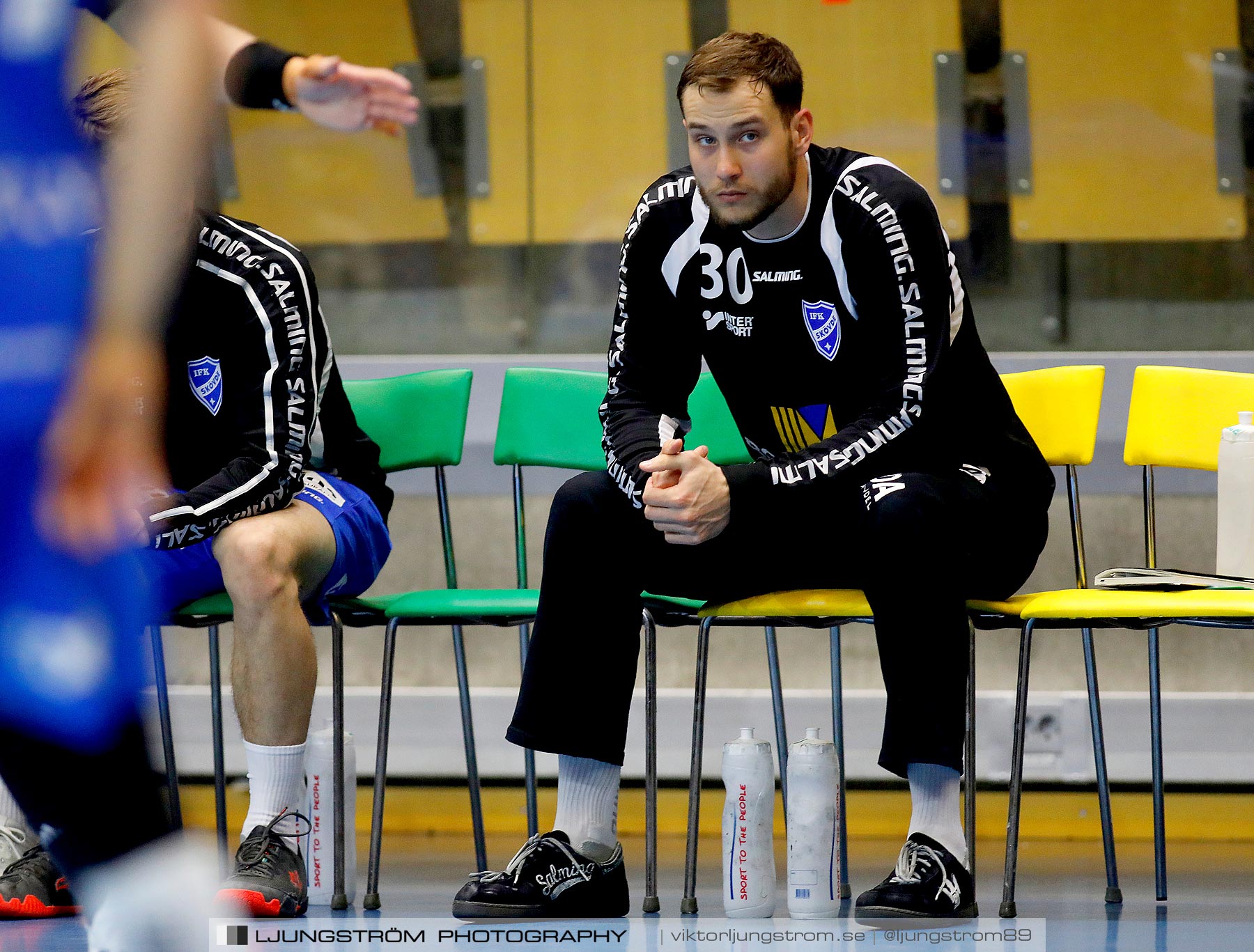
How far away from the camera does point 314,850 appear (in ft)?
8.82

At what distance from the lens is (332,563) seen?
2.74 m

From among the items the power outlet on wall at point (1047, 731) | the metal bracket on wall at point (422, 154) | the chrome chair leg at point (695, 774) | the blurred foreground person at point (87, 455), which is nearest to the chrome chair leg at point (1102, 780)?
the power outlet on wall at point (1047, 731)

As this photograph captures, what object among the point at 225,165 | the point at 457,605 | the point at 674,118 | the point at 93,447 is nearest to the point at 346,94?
the point at 93,447

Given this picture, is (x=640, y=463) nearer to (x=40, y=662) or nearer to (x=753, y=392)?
(x=753, y=392)

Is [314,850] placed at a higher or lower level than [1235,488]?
lower

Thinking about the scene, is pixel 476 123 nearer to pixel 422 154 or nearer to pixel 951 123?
pixel 422 154

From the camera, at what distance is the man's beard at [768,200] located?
101 inches

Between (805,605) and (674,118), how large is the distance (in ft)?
6.71

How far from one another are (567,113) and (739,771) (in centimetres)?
227

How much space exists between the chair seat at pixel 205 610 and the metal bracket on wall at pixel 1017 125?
2.37 metres

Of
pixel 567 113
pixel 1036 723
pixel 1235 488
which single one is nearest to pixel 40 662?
pixel 1235 488

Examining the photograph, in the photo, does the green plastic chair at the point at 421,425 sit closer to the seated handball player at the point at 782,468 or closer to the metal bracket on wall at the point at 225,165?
the seated handball player at the point at 782,468

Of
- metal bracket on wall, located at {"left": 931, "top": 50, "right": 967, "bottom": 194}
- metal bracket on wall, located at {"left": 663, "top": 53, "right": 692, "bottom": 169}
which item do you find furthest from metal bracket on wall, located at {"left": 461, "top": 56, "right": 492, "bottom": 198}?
metal bracket on wall, located at {"left": 931, "top": 50, "right": 967, "bottom": 194}

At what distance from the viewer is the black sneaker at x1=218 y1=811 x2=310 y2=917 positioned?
7.80 feet
